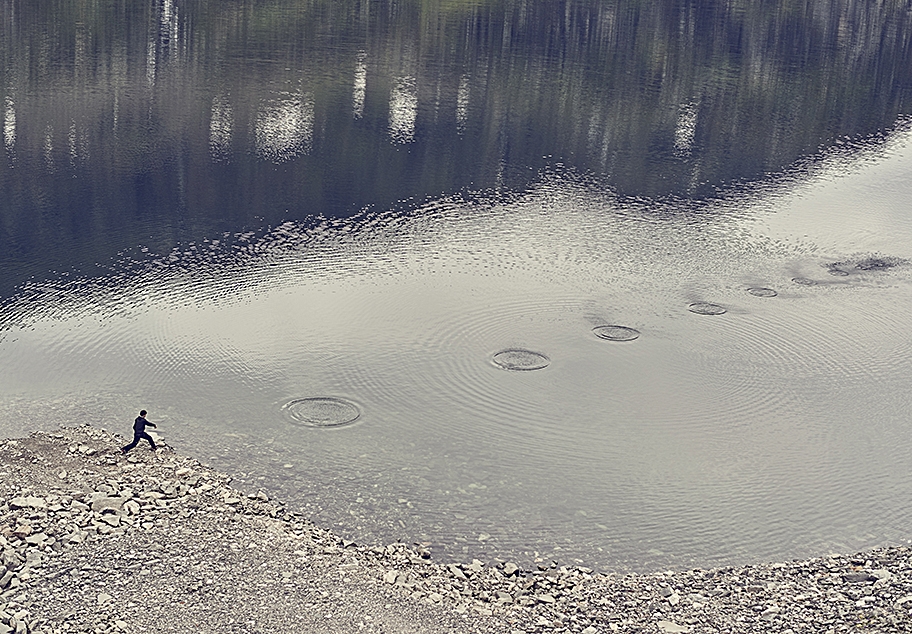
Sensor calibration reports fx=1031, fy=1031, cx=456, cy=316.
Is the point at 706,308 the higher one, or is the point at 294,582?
the point at 706,308

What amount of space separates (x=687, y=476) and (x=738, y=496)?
2500 millimetres

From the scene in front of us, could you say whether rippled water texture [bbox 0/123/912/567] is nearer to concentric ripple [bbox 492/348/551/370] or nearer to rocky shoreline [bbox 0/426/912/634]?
concentric ripple [bbox 492/348/551/370]

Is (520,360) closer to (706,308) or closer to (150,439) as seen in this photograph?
(706,308)

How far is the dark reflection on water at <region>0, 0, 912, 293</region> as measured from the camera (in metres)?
81.9

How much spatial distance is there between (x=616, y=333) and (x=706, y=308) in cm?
770

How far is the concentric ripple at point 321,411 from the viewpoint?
49.0 meters

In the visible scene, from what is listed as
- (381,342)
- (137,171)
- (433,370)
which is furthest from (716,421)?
(137,171)

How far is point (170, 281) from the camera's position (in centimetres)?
6494

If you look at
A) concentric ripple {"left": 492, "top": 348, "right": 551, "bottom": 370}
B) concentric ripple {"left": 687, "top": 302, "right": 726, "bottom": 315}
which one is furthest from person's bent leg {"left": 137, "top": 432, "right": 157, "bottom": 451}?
concentric ripple {"left": 687, "top": 302, "right": 726, "bottom": 315}

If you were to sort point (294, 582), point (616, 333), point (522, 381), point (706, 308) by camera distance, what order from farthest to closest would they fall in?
1. point (706, 308)
2. point (616, 333)
3. point (522, 381)
4. point (294, 582)

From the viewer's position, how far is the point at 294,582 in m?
35.1

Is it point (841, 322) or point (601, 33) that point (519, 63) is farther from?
point (841, 322)

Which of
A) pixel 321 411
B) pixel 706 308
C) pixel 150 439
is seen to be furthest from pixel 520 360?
pixel 150 439

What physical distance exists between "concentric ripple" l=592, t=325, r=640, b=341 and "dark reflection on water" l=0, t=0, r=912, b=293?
2703 cm
